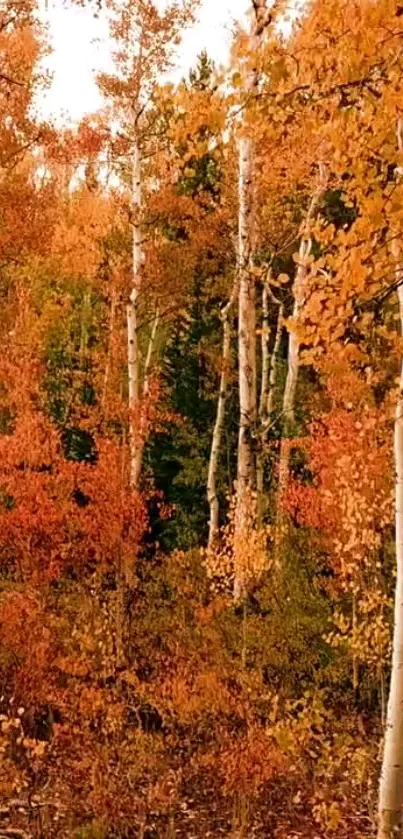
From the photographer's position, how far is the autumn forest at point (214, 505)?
3.89m


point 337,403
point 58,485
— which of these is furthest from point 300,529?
point 58,485

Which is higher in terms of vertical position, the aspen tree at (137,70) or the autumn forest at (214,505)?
the aspen tree at (137,70)

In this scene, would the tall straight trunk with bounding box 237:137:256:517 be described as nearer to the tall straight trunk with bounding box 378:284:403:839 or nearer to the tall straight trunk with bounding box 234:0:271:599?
the tall straight trunk with bounding box 234:0:271:599

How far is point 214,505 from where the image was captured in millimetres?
14125

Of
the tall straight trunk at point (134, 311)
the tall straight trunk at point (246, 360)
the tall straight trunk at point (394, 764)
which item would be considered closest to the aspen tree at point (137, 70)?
the tall straight trunk at point (134, 311)

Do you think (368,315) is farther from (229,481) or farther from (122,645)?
(229,481)

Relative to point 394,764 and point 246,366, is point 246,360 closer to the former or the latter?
point 246,366

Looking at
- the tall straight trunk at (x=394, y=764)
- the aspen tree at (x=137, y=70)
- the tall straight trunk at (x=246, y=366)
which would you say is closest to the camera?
the tall straight trunk at (x=394, y=764)

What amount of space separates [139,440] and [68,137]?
4966 mm

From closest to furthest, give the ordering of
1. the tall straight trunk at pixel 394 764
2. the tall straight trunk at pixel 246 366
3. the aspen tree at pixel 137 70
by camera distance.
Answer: the tall straight trunk at pixel 394 764, the tall straight trunk at pixel 246 366, the aspen tree at pixel 137 70

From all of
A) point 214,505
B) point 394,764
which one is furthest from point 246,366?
point 394,764

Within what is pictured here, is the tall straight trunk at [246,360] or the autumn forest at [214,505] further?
the tall straight trunk at [246,360]

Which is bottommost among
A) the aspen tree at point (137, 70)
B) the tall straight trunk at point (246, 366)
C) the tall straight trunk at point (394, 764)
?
the tall straight trunk at point (394, 764)

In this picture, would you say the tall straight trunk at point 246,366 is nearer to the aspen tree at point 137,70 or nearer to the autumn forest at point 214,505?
the autumn forest at point 214,505
